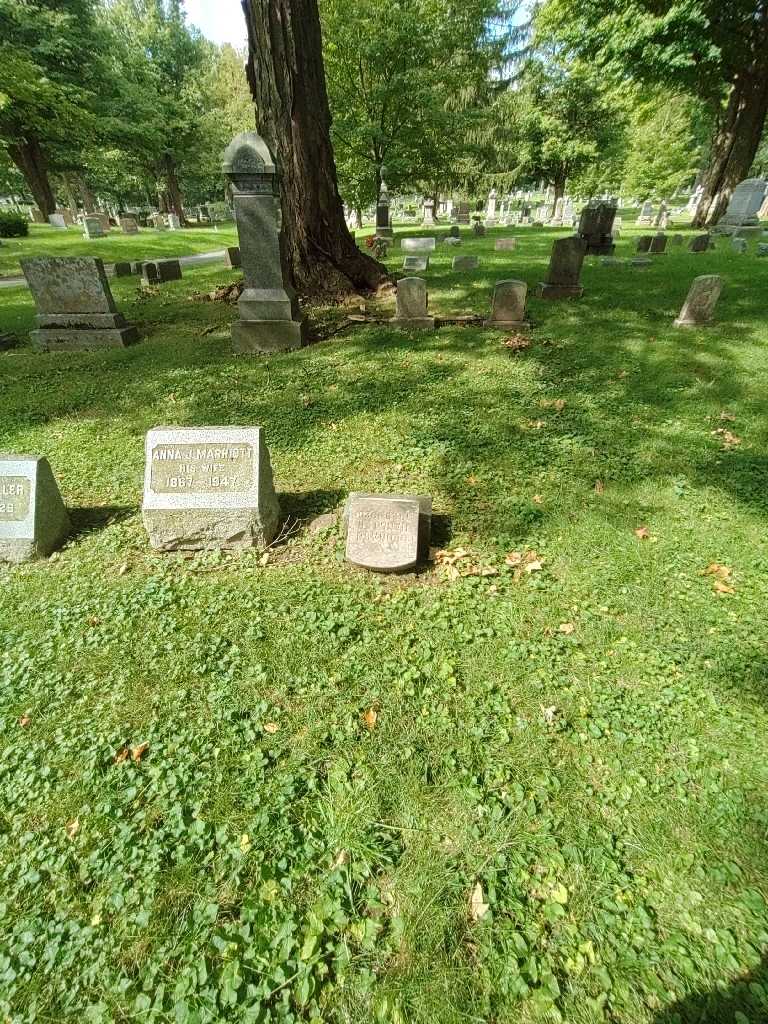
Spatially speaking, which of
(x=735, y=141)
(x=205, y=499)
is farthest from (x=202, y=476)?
(x=735, y=141)

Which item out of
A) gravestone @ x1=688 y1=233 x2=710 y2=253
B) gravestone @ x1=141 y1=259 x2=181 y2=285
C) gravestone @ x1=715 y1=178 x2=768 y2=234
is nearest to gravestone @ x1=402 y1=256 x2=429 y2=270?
gravestone @ x1=141 y1=259 x2=181 y2=285

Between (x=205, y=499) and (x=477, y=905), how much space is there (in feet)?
10.1

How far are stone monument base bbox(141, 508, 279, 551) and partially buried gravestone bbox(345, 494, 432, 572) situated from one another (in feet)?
2.63

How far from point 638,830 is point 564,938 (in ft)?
1.95

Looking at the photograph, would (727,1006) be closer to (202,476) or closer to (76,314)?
(202,476)

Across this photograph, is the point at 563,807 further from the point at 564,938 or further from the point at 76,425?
the point at 76,425

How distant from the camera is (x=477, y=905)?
1.91 meters

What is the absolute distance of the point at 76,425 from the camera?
6082 mm

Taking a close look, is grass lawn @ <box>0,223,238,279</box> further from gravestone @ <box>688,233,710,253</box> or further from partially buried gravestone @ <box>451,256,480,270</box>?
gravestone @ <box>688,233,710,253</box>

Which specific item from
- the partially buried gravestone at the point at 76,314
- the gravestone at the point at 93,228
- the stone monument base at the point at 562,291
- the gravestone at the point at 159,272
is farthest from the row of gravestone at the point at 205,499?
the gravestone at the point at 93,228

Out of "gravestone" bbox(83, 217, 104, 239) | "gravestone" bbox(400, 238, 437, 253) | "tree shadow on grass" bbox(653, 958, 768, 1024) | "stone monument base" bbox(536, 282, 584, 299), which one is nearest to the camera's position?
"tree shadow on grass" bbox(653, 958, 768, 1024)

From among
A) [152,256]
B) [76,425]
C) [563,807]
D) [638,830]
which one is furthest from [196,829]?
[152,256]

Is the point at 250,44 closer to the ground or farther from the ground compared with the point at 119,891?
farther from the ground

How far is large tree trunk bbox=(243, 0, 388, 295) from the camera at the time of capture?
7.72 meters
